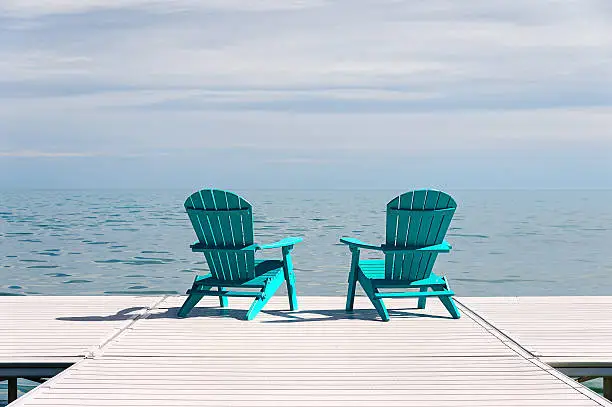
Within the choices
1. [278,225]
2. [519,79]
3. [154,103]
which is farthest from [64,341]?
[519,79]

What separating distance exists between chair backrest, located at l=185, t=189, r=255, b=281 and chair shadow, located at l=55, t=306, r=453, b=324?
1.09 feet

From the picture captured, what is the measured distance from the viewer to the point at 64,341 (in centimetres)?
482

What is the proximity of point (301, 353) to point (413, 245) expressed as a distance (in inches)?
54.7

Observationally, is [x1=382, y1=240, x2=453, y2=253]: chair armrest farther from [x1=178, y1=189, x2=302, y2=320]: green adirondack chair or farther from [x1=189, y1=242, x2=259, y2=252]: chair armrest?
[x1=189, y1=242, x2=259, y2=252]: chair armrest

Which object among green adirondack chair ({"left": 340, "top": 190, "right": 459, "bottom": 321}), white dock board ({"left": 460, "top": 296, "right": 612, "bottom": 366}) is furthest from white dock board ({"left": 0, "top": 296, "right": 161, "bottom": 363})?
white dock board ({"left": 460, "top": 296, "right": 612, "bottom": 366})

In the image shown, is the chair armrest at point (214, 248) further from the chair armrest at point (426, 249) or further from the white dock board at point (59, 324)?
the chair armrest at point (426, 249)

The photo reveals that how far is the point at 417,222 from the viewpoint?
552 centimetres

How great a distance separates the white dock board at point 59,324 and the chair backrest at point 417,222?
1.78 metres

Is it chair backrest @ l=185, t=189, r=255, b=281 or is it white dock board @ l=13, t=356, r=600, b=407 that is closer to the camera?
white dock board @ l=13, t=356, r=600, b=407

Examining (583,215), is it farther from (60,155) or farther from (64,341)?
(64,341)

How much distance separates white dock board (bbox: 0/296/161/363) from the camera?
4.55m

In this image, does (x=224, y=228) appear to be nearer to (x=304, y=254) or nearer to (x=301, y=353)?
(x=301, y=353)

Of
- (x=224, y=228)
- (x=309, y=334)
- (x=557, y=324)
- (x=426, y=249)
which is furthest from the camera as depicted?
(x=224, y=228)

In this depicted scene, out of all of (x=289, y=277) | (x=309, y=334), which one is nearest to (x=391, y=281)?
(x=289, y=277)
